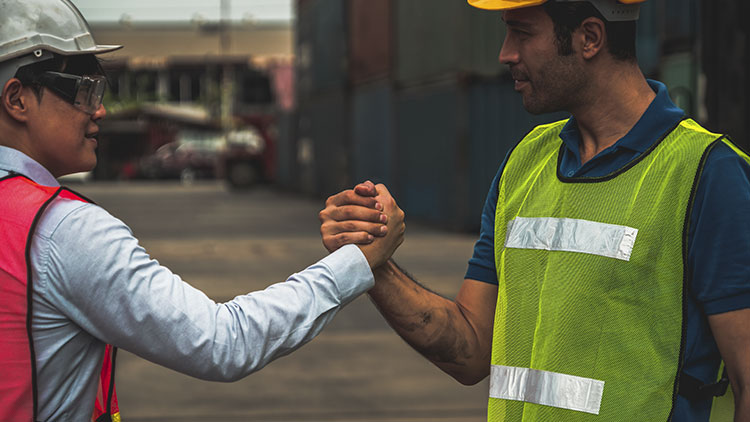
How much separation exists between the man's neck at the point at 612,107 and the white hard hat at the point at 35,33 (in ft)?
3.67

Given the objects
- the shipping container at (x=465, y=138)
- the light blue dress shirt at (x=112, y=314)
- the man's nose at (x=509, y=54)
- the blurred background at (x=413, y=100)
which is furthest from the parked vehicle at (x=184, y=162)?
the light blue dress shirt at (x=112, y=314)

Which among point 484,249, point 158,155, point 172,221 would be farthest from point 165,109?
point 484,249

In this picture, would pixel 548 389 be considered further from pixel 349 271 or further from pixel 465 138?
pixel 465 138

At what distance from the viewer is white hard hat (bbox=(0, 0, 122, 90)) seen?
2232 mm

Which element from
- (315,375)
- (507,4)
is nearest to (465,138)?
(315,375)

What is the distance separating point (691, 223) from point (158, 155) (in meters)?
46.5

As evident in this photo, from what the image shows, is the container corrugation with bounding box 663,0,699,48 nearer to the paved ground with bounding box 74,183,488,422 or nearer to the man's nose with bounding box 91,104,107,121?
the paved ground with bounding box 74,183,488,422

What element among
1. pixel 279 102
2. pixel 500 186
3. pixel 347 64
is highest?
pixel 500 186

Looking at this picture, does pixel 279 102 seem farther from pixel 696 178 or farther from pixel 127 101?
pixel 696 178

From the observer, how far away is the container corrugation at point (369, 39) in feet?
74.1

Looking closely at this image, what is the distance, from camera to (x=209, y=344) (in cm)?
222

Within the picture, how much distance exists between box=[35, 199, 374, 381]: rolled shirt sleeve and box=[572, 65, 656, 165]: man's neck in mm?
701

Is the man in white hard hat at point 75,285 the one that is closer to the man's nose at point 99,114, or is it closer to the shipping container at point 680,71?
the man's nose at point 99,114

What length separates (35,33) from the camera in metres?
2.25
